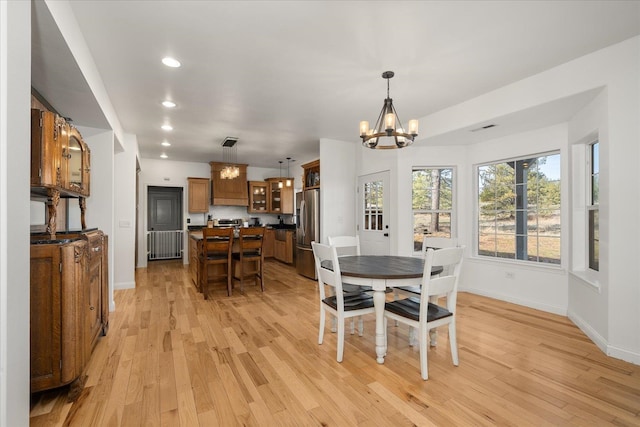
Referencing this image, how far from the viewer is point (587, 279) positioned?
3.03 m

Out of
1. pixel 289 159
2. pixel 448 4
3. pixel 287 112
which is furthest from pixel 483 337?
pixel 289 159

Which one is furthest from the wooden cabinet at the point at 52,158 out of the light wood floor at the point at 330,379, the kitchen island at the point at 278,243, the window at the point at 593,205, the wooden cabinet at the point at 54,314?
the window at the point at 593,205

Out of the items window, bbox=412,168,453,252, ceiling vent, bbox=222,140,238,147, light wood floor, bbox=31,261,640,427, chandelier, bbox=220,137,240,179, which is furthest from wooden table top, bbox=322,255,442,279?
chandelier, bbox=220,137,240,179

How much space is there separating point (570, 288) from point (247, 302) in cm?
396

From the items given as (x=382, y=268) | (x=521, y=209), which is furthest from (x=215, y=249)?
(x=521, y=209)

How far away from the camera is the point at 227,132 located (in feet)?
16.7

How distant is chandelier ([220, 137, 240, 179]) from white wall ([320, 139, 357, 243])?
173 cm

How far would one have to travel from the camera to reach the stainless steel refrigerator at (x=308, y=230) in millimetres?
5645

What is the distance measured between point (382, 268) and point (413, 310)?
1.37 feet

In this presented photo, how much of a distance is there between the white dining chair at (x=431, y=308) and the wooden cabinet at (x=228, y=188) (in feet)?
19.5

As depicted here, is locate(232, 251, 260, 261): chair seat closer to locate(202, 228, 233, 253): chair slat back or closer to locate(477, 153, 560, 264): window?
locate(202, 228, 233, 253): chair slat back

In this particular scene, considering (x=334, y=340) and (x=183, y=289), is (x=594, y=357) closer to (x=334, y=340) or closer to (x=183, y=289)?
(x=334, y=340)

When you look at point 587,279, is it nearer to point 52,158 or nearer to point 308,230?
point 308,230

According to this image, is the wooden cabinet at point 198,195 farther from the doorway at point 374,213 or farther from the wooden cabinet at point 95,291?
the wooden cabinet at point 95,291
